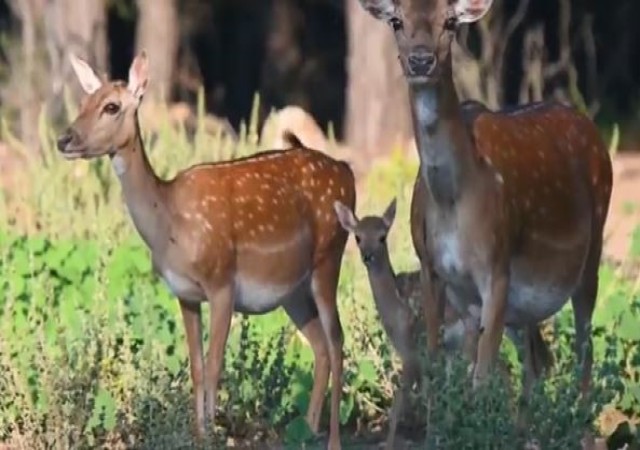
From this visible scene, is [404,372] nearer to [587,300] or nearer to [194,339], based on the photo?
[194,339]

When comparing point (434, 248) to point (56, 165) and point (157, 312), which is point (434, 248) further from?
point (56, 165)

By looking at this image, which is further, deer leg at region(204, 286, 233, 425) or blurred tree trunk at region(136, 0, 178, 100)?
blurred tree trunk at region(136, 0, 178, 100)

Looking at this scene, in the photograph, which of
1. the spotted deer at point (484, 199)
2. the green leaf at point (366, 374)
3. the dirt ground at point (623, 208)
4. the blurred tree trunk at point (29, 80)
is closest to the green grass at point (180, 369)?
the green leaf at point (366, 374)

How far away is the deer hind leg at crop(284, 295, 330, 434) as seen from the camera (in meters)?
9.55

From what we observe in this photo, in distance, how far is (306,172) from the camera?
9.45 meters

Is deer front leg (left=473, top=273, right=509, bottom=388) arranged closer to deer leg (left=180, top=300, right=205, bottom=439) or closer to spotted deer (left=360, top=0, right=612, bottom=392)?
spotted deer (left=360, top=0, right=612, bottom=392)

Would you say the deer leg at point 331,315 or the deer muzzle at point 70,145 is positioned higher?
the deer muzzle at point 70,145

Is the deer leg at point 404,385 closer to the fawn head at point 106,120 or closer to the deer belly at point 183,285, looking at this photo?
the deer belly at point 183,285

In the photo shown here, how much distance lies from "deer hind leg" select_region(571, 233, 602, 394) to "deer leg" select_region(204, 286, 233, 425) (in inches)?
58.0

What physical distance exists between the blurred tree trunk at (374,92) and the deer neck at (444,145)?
35.2 ft

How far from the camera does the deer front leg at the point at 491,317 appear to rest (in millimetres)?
8359

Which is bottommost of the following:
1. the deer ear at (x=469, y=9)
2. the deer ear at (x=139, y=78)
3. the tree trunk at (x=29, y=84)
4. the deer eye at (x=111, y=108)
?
the tree trunk at (x=29, y=84)

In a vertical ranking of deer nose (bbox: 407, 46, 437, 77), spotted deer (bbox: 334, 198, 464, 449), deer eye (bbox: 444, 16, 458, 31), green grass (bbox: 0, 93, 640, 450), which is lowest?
green grass (bbox: 0, 93, 640, 450)

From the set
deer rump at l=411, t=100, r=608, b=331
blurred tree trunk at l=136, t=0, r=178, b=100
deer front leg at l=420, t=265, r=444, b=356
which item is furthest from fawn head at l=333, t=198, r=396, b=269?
blurred tree trunk at l=136, t=0, r=178, b=100
